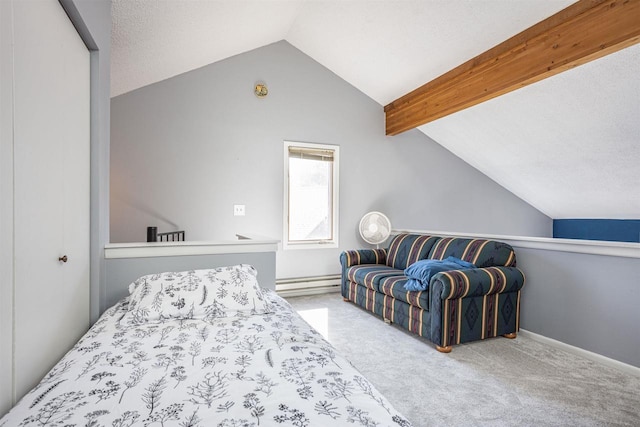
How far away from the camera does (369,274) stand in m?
3.31

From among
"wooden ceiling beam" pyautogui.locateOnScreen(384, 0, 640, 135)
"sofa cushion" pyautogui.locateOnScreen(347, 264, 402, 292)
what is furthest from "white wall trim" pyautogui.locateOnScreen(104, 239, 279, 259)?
"wooden ceiling beam" pyautogui.locateOnScreen(384, 0, 640, 135)

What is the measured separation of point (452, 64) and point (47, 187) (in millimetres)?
3539

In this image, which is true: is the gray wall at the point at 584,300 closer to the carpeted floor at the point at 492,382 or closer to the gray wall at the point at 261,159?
the carpeted floor at the point at 492,382

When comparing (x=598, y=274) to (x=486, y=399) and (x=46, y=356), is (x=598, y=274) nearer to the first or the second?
(x=486, y=399)

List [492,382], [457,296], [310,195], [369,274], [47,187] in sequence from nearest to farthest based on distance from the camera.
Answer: [47,187]
[492,382]
[457,296]
[369,274]
[310,195]

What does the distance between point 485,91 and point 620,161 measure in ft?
5.78

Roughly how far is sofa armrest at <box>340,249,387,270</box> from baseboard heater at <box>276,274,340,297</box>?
51cm

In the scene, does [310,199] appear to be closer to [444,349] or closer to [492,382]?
[444,349]

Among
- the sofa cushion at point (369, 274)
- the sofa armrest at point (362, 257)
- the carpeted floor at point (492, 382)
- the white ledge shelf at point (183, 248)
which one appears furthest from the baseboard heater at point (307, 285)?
the white ledge shelf at point (183, 248)

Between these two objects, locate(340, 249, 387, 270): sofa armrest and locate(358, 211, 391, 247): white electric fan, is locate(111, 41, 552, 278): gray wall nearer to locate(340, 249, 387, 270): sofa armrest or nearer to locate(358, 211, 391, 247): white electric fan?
locate(358, 211, 391, 247): white electric fan

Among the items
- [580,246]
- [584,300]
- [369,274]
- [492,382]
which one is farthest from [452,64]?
[492,382]

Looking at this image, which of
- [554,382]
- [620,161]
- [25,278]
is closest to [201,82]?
[25,278]

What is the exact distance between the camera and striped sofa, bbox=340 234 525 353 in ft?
8.04

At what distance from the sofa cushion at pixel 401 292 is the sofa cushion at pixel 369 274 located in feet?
0.29
